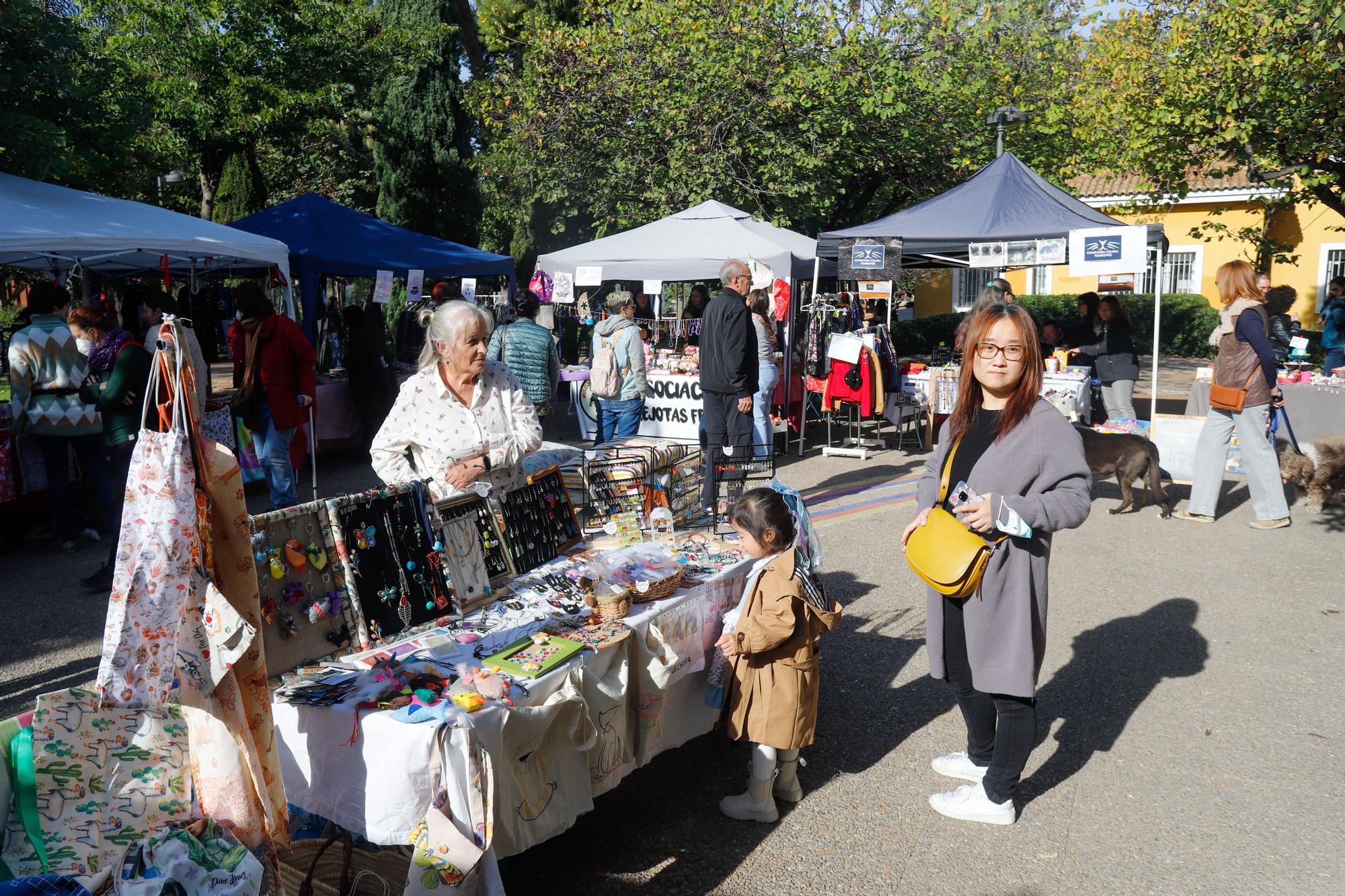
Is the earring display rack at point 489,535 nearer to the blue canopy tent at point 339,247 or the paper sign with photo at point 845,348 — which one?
the paper sign with photo at point 845,348

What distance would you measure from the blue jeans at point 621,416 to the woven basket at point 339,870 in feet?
22.7

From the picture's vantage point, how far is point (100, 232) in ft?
24.9

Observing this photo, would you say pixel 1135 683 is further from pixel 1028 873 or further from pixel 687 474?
pixel 687 474

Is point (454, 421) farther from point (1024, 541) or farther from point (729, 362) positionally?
point (729, 362)

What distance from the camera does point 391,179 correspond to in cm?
2298

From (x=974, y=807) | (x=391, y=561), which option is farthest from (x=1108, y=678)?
(x=391, y=561)

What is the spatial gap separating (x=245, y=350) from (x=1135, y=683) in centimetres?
625

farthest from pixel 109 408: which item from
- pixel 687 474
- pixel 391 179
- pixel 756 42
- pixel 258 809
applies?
pixel 391 179

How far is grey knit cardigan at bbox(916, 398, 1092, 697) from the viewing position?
3.08 m

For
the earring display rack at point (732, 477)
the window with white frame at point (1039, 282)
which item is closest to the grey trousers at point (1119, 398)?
the earring display rack at point (732, 477)

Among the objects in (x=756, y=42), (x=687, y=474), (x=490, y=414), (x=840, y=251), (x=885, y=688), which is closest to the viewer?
(x=490, y=414)

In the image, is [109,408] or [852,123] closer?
[109,408]

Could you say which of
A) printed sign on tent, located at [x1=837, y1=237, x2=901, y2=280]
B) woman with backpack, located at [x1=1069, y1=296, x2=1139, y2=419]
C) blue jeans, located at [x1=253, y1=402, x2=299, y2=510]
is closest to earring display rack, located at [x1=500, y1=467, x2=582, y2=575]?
blue jeans, located at [x1=253, y1=402, x2=299, y2=510]

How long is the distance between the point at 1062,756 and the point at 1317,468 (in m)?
5.94
